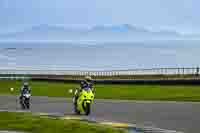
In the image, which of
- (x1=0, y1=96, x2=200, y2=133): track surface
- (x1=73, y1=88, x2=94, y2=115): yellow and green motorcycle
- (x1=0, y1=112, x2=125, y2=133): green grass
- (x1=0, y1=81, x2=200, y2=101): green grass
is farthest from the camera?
(x1=0, y1=81, x2=200, y2=101): green grass

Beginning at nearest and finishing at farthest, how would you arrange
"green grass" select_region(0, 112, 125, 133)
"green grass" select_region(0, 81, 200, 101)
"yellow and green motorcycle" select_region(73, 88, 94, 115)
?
1. "green grass" select_region(0, 112, 125, 133)
2. "yellow and green motorcycle" select_region(73, 88, 94, 115)
3. "green grass" select_region(0, 81, 200, 101)

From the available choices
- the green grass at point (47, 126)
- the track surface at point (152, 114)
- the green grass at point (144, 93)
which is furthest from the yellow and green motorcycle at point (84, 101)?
the green grass at point (144, 93)

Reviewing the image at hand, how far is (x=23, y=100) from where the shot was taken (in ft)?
85.3

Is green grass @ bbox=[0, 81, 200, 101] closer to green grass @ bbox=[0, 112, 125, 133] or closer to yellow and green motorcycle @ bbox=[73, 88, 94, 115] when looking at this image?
yellow and green motorcycle @ bbox=[73, 88, 94, 115]

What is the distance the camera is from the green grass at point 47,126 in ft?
51.3

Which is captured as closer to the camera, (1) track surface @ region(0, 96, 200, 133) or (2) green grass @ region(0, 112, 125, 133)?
(2) green grass @ region(0, 112, 125, 133)

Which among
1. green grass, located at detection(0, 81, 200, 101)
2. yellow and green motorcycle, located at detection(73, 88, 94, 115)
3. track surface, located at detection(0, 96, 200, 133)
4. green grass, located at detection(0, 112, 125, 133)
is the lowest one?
green grass, located at detection(0, 81, 200, 101)

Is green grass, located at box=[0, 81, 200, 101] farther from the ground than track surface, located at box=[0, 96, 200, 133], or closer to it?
closer to it

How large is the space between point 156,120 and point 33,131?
210 inches

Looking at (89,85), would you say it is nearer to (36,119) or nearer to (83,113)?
(83,113)

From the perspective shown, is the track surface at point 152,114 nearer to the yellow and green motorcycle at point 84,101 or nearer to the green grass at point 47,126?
the yellow and green motorcycle at point 84,101

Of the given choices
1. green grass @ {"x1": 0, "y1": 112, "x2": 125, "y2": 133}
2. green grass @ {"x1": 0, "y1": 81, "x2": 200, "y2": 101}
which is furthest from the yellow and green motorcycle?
green grass @ {"x1": 0, "y1": 81, "x2": 200, "y2": 101}

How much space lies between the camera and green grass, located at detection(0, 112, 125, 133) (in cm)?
1565

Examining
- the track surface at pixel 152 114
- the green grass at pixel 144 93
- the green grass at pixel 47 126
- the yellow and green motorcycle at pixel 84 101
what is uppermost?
the yellow and green motorcycle at pixel 84 101
